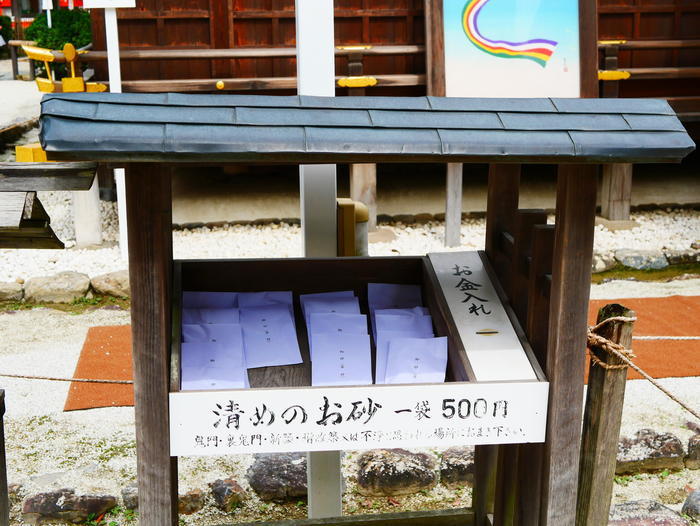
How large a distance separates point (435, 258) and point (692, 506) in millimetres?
1947

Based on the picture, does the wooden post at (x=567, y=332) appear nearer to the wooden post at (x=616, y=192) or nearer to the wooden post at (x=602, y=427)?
the wooden post at (x=602, y=427)

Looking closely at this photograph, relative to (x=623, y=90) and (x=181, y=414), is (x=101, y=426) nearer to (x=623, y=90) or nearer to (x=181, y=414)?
(x=181, y=414)

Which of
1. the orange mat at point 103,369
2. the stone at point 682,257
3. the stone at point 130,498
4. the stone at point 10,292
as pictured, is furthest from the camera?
the stone at point 682,257

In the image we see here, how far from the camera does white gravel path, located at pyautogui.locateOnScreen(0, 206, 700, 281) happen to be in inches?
306

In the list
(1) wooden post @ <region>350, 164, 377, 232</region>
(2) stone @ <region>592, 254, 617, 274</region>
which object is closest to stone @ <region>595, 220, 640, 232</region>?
(2) stone @ <region>592, 254, 617, 274</region>

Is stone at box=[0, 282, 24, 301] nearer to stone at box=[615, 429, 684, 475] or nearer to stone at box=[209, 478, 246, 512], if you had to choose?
stone at box=[209, 478, 246, 512]

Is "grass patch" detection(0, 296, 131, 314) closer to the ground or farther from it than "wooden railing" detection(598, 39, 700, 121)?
closer to the ground

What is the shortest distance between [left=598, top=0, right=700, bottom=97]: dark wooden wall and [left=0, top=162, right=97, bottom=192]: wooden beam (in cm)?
746

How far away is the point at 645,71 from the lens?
27.7 feet

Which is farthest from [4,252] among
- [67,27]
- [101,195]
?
[67,27]

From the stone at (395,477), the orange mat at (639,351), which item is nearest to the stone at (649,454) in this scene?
the stone at (395,477)

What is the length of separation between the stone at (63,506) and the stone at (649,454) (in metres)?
2.67

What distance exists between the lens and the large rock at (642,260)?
794 cm

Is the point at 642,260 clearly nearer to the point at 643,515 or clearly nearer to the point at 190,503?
the point at 643,515
